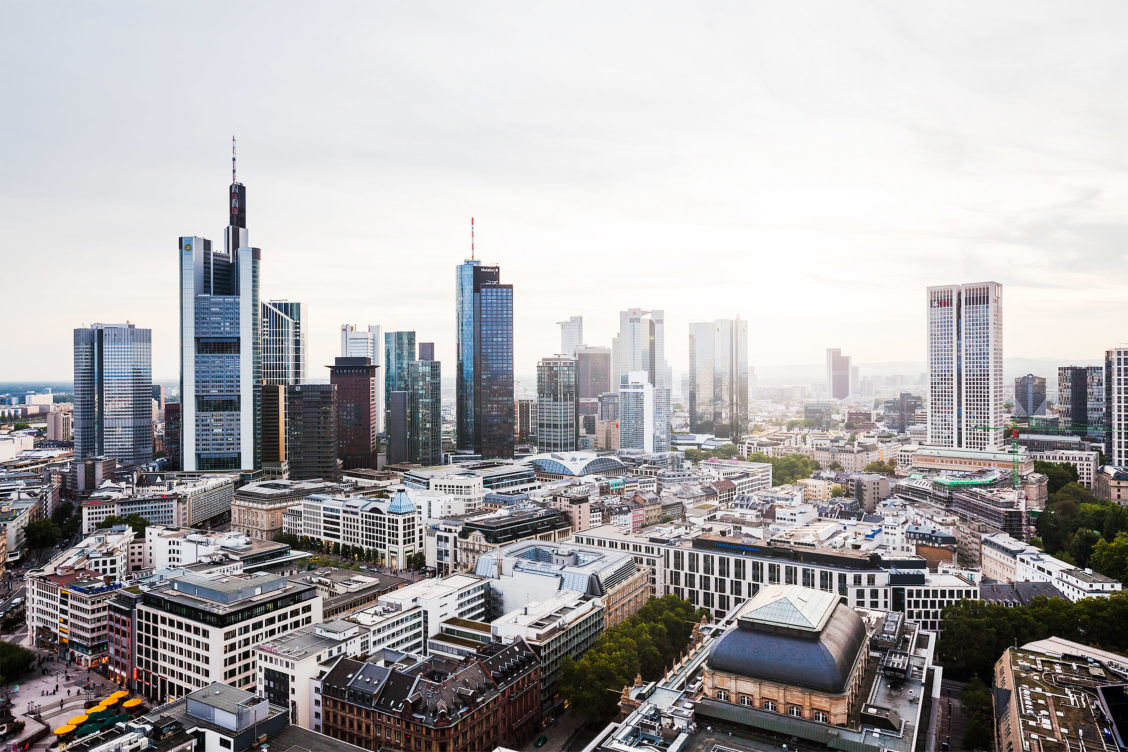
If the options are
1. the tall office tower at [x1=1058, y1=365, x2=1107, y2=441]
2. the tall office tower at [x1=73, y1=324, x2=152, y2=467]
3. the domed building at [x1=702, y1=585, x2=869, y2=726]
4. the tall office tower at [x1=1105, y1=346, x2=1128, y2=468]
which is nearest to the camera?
the domed building at [x1=702, y1=585, x2=869, y2=726]

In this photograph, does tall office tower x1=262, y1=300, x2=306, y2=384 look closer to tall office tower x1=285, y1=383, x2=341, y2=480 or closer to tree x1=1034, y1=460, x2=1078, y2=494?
tall office tower x1=285, y1=383, x2=341, y2=480

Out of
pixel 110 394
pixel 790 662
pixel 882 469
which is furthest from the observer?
pixel 110 394

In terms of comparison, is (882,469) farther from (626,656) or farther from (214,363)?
(214,363)

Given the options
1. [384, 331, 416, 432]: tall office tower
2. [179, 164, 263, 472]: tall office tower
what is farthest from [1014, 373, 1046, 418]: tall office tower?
[179, 164, 263, 472]: tall office tower

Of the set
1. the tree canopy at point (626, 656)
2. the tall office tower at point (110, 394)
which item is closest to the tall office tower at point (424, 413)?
the tall office tower at point (110, 394)

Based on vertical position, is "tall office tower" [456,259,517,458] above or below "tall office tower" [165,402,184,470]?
above

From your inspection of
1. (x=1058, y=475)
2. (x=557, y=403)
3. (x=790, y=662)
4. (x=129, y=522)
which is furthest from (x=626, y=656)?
(x=557, y=403)
